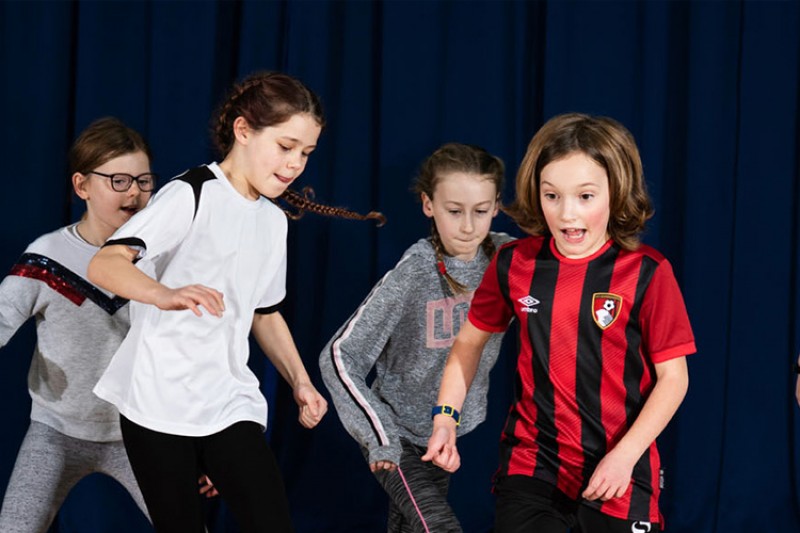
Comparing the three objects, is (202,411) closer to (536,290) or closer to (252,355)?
(536,290)

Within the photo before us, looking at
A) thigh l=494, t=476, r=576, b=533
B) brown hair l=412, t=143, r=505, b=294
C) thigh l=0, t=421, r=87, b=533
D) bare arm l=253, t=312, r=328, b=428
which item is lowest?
thigh l=0, t=421, r=87, b=533

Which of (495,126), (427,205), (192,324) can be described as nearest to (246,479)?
(192,324)

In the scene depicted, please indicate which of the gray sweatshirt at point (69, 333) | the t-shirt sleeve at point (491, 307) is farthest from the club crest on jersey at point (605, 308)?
the gray sweatshirt at point (69, 333)

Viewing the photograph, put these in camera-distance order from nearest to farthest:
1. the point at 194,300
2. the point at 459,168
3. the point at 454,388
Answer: the point at 194,300 < the point at 454,388 < the point at 459,168

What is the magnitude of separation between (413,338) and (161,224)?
891 millimetres

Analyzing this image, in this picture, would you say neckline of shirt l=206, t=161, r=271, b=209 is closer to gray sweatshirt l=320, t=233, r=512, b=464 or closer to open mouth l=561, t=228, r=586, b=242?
gray sweatshirt l=320, t=233, r=512, b=464

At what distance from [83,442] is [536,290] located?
133 centimetres

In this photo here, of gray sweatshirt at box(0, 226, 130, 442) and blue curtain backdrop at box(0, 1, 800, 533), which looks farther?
blue curtain backdrop at box(0, 1, 800, 533)

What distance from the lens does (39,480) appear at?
2.49 meters

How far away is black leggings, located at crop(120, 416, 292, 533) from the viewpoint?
6.96 ft

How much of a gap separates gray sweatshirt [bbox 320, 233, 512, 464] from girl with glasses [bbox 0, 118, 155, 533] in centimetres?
62

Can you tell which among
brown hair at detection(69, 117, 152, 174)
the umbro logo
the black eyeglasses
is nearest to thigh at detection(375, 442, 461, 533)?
the umbro logo

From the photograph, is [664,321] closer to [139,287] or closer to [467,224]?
[467,224]

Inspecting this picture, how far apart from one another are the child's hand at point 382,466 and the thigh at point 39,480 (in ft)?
2.66
